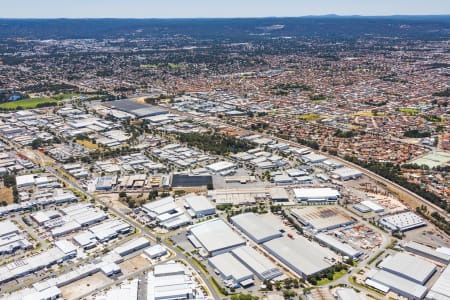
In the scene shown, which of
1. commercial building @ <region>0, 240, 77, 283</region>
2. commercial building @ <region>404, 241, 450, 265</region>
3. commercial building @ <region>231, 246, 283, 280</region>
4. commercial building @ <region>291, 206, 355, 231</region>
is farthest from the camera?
commercial building @ <region>291, 206, 355, 231</region>

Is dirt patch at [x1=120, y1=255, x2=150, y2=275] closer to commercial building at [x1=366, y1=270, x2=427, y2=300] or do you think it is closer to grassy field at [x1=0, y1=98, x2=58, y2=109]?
commercial building at [x1=366, y1=270, x2=427, y2=300]

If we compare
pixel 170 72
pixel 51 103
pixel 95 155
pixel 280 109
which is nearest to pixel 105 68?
pixel 170 72

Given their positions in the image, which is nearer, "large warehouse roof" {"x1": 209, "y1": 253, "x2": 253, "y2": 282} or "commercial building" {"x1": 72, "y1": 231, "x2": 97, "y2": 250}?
"large warehouse roof" {"x1": 209, "y1": 253, "x2": 253, "y2": 282}

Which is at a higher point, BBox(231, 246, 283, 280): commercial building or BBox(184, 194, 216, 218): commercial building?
BBox(184, 194, 216, 218): commercial building

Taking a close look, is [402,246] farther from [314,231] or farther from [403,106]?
[403,106]

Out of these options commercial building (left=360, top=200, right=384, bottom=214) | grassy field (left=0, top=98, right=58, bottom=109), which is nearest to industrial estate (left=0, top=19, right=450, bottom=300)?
commercial building (left=360, top=200, right=384, bottom=214)

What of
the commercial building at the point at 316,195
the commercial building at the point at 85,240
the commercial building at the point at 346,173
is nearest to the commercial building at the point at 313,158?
the commercial building at the point at 346,173
